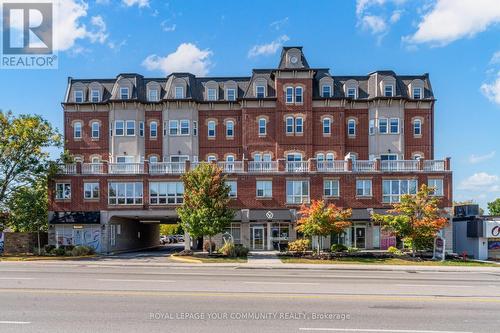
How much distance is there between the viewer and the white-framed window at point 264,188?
1548 inches

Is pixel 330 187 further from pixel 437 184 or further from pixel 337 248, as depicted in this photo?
pixel 437 184

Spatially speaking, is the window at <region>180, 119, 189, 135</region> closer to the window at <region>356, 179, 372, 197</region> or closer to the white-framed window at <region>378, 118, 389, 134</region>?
the window at <region>356, 179, 372, 197</region>

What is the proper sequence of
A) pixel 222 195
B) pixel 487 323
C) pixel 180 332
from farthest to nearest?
pixel 222 195 → pixel 487 323 → pixel 180 332

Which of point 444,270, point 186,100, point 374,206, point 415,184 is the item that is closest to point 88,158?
point 186,100

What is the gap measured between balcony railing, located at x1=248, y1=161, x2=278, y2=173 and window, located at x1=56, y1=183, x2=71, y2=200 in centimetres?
1581

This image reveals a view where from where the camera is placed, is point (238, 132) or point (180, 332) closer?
point (180, 332)

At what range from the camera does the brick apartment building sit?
128ft

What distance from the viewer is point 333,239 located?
1558 inches

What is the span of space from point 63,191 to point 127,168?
5832 millimetres

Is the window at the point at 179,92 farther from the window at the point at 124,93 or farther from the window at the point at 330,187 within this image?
the window at the point at 330,187

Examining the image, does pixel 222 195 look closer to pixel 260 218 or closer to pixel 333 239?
pixel 260 218

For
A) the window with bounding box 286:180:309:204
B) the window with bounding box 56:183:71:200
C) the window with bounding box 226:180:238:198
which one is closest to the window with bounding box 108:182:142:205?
the window with bounding box 56:183:71:200

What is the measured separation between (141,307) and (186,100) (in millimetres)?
34880

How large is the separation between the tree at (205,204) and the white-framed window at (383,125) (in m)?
18.8
